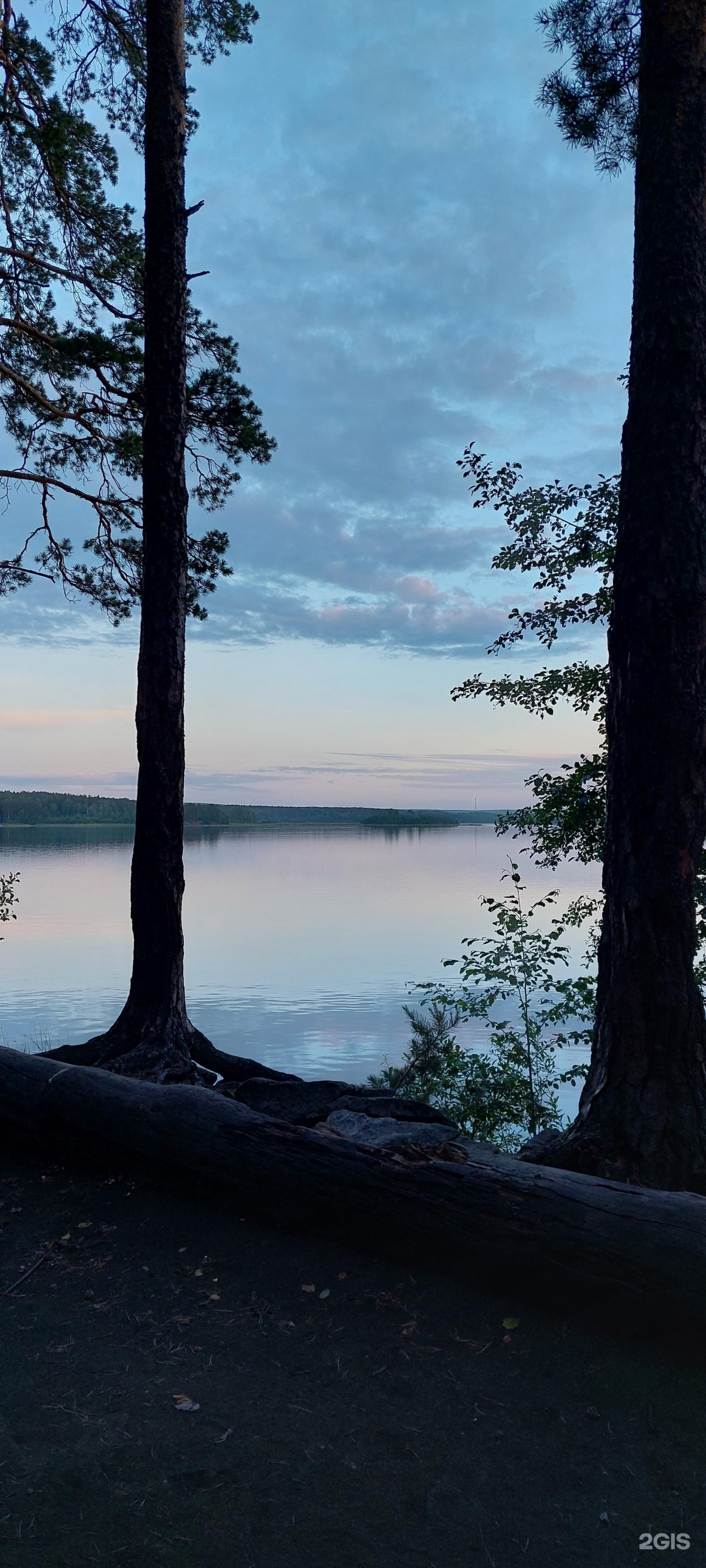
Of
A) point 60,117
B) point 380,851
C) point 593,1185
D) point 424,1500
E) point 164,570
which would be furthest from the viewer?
point 380,851

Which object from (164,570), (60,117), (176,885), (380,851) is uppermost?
(60,117)

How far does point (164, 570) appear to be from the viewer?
788 centimetres

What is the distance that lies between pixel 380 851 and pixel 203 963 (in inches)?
2981

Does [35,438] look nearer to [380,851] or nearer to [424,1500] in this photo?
[424,1500]

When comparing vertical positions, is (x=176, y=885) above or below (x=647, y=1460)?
above

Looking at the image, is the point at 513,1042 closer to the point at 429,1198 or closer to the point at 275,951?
the point at 429,1198

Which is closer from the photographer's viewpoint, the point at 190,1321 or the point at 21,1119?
the point at 190,1321

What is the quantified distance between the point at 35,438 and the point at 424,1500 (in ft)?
36.2

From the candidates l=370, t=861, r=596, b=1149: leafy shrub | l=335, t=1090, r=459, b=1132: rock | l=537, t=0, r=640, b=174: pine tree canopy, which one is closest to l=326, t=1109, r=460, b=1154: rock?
l=335, t=1090, r=459, b=1132: rock

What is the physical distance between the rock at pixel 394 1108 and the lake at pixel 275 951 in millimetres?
8123

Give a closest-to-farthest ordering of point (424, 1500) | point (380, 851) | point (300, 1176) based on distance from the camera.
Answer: point (424, 1500), point (300, 1176), point (380, 851)

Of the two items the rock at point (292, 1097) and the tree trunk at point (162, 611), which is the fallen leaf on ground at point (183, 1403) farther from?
the tree trunk at point (162, 611)

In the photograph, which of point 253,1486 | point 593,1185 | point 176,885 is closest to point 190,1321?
point 253,1486

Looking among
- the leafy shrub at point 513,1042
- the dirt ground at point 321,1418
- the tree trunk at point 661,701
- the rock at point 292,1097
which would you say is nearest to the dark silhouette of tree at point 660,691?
the tree trunk at point 661,701
